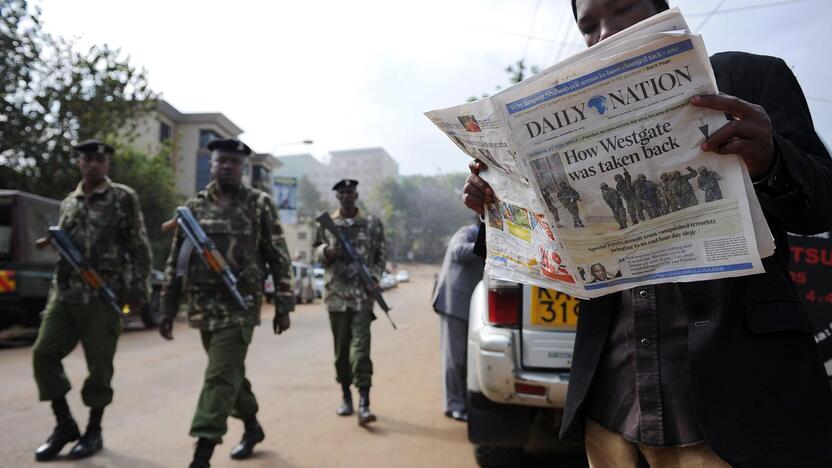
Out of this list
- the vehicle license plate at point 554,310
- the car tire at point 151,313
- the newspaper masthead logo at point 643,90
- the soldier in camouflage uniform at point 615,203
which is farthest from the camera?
the car tire at point 151,313

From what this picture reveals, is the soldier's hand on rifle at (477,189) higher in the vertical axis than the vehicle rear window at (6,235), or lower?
lower

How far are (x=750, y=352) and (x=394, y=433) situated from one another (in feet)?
11.1

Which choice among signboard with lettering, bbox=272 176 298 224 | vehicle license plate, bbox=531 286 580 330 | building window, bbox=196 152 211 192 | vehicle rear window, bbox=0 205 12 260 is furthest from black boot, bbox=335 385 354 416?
building window, bbox=196 152 211 192

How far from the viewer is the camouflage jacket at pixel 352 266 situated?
4.95 meters

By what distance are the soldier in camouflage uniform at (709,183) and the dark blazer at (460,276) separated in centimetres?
336

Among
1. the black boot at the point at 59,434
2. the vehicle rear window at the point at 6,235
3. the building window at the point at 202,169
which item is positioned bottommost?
the black boot at the point at 59,434

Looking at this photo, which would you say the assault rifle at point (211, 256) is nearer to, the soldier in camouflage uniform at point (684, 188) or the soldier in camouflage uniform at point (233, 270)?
the soldier in camouflage uniform at point (233, 270)

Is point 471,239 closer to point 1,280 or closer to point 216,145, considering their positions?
point 216,145

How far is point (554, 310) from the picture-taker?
117 inches

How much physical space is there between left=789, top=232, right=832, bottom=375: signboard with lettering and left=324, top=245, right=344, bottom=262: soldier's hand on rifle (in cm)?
355

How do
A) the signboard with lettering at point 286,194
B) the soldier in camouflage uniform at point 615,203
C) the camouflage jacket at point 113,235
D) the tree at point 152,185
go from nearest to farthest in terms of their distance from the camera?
1. the soldier in camouflage uniform at point 615,203
2. the camouflage jacket at point 113,235
3. the tree at point 152,185
4. the signboard with lettering at point 286,194

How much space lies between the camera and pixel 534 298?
3.00 m

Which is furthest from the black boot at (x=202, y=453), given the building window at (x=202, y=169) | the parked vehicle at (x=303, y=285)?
the building window at (x=202, y=169)

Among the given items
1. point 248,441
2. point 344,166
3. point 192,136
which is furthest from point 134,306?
point 344,166
